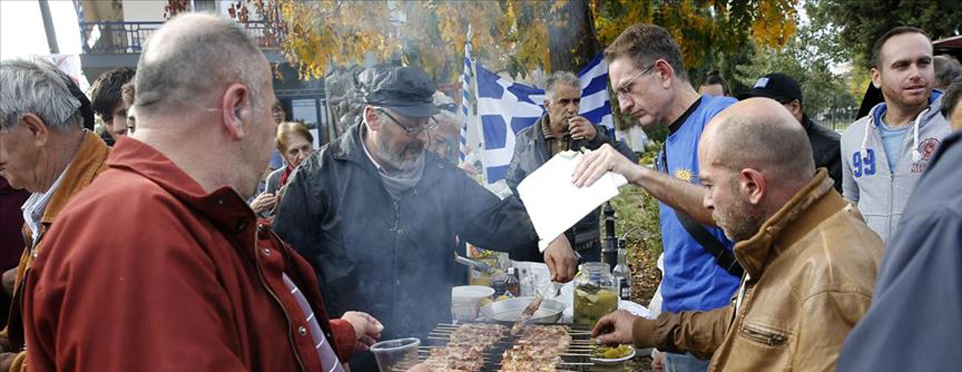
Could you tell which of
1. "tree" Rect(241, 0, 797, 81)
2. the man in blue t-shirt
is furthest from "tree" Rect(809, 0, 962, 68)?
the man in blue t-shirt

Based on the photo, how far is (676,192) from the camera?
9.11ft

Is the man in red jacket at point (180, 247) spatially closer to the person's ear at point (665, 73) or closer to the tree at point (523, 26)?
the person's ear at point (665, 73)

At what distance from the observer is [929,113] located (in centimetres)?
399

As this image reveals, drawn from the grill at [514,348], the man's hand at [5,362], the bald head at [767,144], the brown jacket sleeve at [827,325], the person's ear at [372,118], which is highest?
the person's ear at [372,118]

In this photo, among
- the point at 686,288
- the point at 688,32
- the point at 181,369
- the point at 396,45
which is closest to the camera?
the point at 181,369

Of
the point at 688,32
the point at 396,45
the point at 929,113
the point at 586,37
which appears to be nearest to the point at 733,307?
the point at 929,113

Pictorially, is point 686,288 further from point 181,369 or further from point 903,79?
point 181,369

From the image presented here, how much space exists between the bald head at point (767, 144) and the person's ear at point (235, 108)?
4.71 feet

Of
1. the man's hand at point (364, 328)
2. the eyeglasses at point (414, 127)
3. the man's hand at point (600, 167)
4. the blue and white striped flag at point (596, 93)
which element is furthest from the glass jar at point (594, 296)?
the blue and white striped flag at point (596, 93)

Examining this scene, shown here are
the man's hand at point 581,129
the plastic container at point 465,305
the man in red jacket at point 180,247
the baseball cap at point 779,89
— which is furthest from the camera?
the man's hand at point 581,129

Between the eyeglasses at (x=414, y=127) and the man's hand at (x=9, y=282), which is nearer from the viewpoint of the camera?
the man's hand at (x=9, y=282)

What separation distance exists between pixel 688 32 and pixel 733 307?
620 cm

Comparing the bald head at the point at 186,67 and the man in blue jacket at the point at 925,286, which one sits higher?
the bald head at the point at 186,67

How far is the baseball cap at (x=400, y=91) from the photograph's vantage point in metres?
3.45
